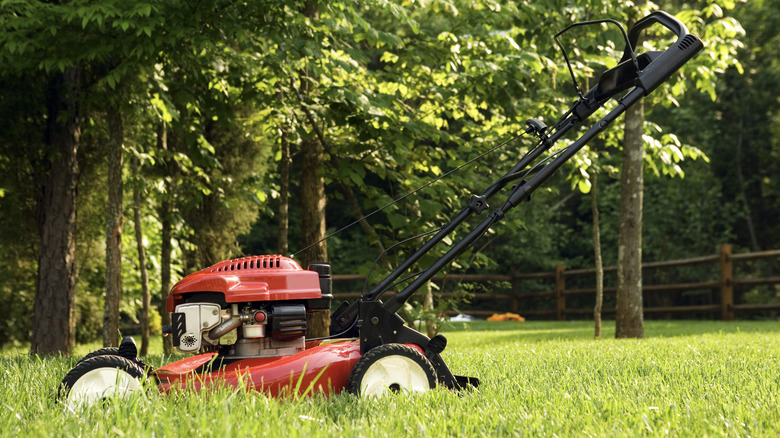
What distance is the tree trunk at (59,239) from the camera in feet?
26.4

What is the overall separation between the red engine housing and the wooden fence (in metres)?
8.51

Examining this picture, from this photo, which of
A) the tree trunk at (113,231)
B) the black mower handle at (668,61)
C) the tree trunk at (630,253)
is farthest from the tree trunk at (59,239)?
the black mower handle at (668,61)

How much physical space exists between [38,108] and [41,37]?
2.46 m

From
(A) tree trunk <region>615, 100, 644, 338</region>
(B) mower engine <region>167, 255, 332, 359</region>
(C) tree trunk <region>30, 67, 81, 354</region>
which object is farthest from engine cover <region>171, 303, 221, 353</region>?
(A) tree trunk <region>615, 100, 644, 338</region>

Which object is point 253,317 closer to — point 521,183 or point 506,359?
point 521,183

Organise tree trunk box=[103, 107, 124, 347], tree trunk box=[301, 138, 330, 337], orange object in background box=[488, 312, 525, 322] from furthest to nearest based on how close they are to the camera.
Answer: orange object in background box=[488, 312, 525, 322] < tree trunk box=[103, 107, 124, 347] < tree trunk box=[301, 138, 330, 337]

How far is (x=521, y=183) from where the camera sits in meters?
4.01

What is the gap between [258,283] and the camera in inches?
149

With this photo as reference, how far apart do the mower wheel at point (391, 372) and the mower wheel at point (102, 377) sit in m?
0.94

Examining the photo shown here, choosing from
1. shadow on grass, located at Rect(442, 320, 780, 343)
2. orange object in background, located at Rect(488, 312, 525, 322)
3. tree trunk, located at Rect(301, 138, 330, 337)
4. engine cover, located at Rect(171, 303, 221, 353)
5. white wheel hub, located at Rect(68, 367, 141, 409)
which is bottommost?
orange object in background, located at Rect(488, 312, 525, 322)

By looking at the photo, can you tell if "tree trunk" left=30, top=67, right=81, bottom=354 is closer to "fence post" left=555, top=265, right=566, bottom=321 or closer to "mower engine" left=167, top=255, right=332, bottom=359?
"mower engine" left=167, top=255, right=332, bottom=359

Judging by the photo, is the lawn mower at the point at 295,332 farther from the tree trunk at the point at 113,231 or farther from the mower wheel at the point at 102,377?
the tree trunk at the point at 113,231

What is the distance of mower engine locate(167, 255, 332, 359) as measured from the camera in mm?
3744

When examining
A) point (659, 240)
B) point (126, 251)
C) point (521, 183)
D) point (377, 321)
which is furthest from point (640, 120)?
point (659, 240)
